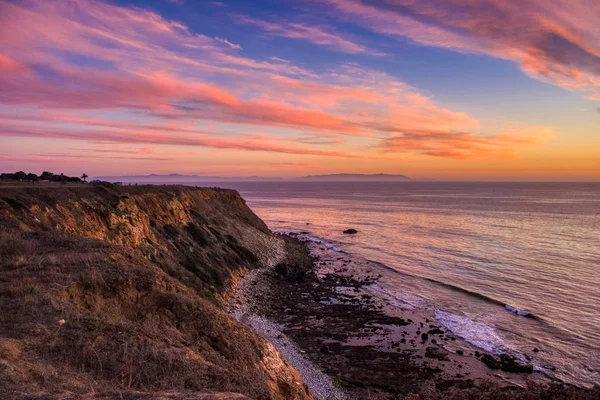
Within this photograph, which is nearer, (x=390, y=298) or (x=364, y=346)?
(x=364, y=346)

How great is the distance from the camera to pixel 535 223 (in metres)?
83.1

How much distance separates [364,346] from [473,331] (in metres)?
8.65

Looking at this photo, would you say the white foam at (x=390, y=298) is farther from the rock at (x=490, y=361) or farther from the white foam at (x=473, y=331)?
the rock at (x=490, y=361)

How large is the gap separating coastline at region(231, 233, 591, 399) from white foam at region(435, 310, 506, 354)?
68 cm

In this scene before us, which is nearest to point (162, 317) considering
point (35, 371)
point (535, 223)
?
point (35, 371)

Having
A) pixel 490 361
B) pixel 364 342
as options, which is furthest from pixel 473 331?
pixel 364 342

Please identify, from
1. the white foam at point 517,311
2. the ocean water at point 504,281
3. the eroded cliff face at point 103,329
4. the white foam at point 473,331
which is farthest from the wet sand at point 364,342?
the eroded cliff face at point 103,329

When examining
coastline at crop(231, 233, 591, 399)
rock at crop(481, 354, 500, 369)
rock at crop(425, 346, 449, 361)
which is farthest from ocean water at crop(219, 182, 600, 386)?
rock at crop(425, 346, 449, 361)

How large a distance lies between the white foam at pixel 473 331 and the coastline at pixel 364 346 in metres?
0.68

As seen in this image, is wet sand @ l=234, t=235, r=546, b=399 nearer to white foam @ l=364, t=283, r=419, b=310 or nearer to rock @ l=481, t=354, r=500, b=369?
rock @ l=481, t=354, r=500, b=369

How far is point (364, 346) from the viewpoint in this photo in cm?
2394

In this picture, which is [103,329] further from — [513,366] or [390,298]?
[390,298]

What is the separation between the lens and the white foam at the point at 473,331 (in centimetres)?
2448

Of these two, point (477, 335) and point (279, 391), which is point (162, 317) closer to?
point (279, 391)
